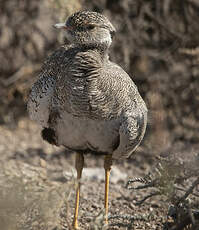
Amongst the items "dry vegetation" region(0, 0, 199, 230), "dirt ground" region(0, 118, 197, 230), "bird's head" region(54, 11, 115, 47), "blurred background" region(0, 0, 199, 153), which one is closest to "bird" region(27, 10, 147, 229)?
"bird's head" region(54, 11, 115, 47)

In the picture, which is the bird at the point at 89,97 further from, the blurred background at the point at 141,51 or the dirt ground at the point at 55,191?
the blurred background at the point at 141,51

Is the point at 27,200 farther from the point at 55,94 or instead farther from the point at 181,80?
the point at 181,80

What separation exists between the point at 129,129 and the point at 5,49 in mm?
4012

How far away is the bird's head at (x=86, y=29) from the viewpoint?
418cm

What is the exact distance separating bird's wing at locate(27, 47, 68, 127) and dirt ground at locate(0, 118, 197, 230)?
569mm

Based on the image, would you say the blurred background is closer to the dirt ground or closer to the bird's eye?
the dirt ground

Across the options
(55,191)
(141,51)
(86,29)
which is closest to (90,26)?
(86,29)

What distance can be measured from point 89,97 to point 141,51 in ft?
11.8

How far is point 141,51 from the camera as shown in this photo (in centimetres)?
758

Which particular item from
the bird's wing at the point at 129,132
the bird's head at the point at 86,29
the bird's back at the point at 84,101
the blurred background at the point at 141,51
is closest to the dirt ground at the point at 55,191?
the bird's back at the point at 84,101

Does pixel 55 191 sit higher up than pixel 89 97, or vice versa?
pixel 89 97

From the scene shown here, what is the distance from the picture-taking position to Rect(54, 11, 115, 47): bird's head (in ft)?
13.7

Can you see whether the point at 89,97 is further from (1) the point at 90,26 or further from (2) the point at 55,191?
(2) the point at 55,191

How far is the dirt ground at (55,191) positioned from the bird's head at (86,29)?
1091 millimetres
